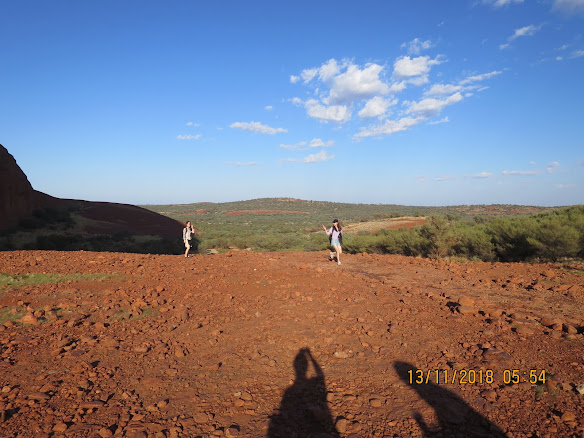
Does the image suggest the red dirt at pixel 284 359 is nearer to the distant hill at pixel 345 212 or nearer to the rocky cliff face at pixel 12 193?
the rocky cliff face at pixel 12 193

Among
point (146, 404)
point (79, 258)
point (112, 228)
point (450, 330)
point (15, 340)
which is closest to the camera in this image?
point (146, 404)

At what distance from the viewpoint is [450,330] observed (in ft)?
17.9

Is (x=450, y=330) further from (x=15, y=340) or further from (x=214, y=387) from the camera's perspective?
(x=15, y=340)

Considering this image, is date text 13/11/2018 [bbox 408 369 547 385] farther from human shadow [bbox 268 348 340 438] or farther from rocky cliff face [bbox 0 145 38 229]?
rocky cliff face [bbox 0 145 38 229]

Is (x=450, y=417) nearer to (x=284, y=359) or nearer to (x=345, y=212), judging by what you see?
(x=284, y=359)


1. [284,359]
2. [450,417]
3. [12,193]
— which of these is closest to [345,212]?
[12,193]

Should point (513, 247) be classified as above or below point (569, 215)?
below

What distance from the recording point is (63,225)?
2909 cm

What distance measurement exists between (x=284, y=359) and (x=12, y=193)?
111 ft

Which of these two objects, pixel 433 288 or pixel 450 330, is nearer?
pixel 450 330

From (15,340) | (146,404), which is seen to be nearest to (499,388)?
(146,404)

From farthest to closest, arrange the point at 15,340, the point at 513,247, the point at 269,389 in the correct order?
1. the point at 513,247
2. the point at 15,340
3. the point at 269,389

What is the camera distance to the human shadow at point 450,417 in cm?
307

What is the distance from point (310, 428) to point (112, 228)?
3346cm
